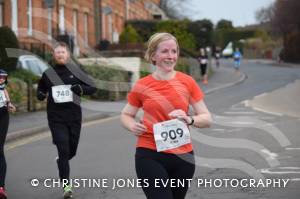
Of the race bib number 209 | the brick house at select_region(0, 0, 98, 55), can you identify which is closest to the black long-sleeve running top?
the race bib number 209

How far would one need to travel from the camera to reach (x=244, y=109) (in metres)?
20.2

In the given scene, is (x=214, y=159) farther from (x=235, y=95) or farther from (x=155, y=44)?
(x=235, y=95)

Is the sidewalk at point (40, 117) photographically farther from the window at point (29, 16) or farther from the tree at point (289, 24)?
the tree at point (289, 24)

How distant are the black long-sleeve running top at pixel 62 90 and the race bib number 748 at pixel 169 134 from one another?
Result: 10.9 ft

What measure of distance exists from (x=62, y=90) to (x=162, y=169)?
3.43 m

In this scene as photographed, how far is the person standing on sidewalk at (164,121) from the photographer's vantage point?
503cm

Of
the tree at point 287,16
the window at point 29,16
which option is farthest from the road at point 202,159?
the tree at point 287,16

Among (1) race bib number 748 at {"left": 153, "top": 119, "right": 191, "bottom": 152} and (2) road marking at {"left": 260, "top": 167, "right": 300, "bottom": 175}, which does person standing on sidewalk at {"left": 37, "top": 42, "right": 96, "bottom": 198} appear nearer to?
(2) road marking at {"left": 260, "top": 167, "right": 300, "bottom": 175}

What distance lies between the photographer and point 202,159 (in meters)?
10.5

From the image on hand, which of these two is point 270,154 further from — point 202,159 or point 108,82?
point 108,82

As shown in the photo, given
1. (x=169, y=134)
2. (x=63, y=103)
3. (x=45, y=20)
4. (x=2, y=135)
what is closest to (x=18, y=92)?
(x=2, y=135)

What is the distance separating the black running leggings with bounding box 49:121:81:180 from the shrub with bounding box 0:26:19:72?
13701mm

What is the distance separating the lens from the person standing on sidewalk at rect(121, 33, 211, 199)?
503 cm

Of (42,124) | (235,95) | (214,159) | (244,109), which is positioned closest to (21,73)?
(42,124)
